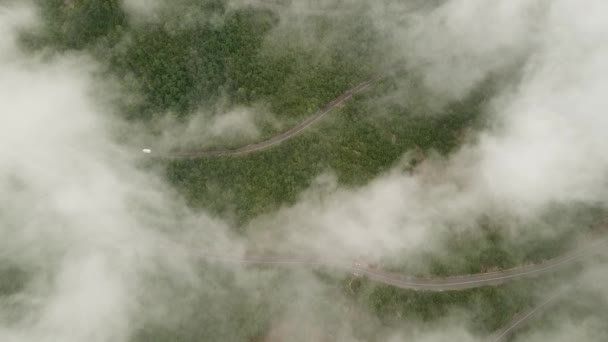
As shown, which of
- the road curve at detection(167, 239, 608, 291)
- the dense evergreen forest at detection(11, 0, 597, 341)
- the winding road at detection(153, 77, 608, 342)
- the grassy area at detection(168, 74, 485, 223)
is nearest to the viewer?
the winding road at detection(153, 77, 608, 342)

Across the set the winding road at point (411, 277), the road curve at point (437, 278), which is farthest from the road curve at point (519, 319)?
the road curve at point (437, 278)

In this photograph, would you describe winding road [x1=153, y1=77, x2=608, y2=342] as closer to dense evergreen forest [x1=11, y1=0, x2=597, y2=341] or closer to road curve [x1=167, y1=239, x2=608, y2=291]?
road curve [x1=167, y1=239, x2=608, y2=291]

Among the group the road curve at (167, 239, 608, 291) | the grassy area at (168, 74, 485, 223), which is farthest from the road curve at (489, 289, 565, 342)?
the grassy area at (168, 74, 485, 223)

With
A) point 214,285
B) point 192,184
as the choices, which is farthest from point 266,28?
point 214,285

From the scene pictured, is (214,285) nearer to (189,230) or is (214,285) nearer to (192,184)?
(189,230)

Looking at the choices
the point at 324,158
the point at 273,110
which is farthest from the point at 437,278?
the point at 273,110
